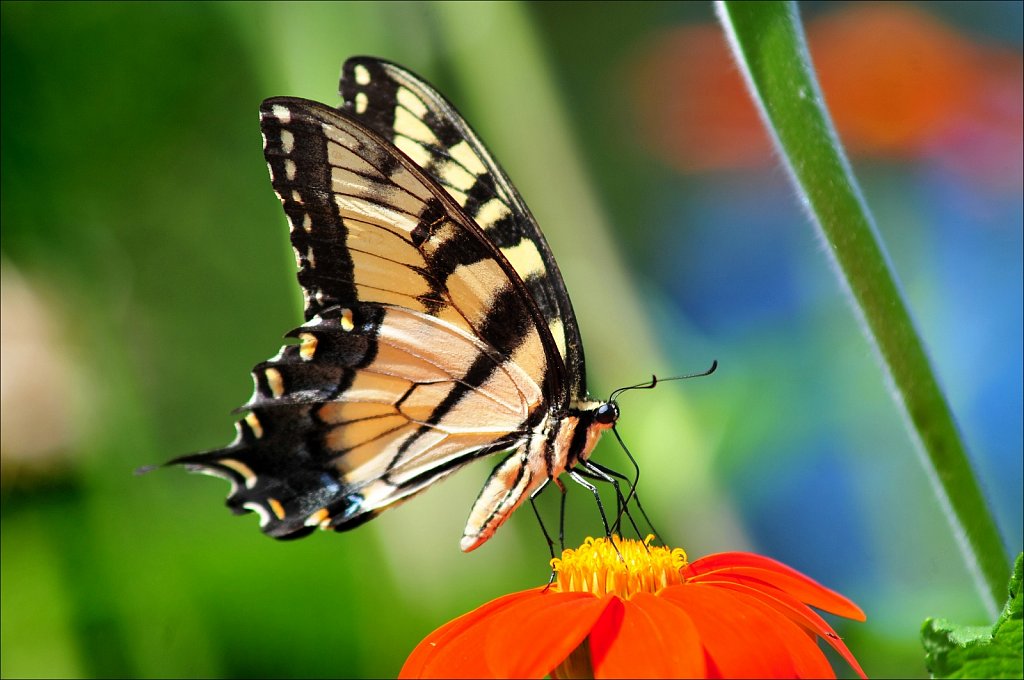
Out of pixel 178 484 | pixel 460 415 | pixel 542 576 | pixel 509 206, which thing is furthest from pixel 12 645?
pixel 509 206

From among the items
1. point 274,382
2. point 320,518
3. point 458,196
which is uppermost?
point 458,196

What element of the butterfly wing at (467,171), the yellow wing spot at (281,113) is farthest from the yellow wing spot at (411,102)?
the yellow wing spot at (281,113)

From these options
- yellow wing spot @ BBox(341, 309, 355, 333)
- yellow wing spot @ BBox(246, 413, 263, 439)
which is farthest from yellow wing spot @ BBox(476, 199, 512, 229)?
yellow wing spot @ BBox(246, 413, 263, 439)

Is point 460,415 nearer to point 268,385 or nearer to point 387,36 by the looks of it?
point 268,385

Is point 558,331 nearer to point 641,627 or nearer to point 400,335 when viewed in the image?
point 400,335

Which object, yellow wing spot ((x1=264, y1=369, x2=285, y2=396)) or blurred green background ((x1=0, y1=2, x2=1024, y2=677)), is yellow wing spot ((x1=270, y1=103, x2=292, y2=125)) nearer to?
yellow wing spot ((x1=264, y1=369, x2=285, y2=396))

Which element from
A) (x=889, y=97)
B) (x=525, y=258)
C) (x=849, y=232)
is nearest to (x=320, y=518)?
(x=525, y=258)

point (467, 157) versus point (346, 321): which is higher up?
point (467, 157)
